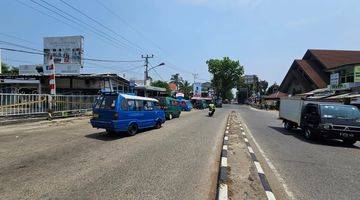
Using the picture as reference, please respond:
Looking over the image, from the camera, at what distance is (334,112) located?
1580 cm

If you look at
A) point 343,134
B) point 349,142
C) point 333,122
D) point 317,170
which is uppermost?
point 333,122

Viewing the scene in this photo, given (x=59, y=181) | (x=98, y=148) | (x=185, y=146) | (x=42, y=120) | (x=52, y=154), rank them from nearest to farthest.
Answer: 1. (x=59, y=181)
2. (x=52, y=154)
3. (x=98, y=148)
4. (x=185, y=146)
5. (x=42, y=120)

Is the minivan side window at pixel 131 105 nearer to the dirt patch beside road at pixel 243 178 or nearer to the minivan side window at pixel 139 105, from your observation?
the minivan side window at pixel 139 105

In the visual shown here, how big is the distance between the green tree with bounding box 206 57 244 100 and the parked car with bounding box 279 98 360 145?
4142 inches

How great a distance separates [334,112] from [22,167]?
12906 mm

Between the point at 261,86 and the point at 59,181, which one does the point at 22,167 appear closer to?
the point at 59,181

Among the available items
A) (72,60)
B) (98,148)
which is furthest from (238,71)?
(98,148)

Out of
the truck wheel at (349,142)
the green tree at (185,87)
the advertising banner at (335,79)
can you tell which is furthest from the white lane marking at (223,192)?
the green tree at (185,87)

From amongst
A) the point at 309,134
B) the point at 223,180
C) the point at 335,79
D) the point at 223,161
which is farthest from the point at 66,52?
the point at 223,180

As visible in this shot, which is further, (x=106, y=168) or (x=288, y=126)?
(x=288, y=126)

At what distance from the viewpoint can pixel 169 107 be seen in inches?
1112

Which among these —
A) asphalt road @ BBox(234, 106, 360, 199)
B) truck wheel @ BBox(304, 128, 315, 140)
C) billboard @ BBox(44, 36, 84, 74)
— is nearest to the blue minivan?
asphalt road @ BBox(234, 106, 360, 199)

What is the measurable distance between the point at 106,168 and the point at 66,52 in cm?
3613

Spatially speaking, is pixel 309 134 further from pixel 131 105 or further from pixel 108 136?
pixel 108 136
